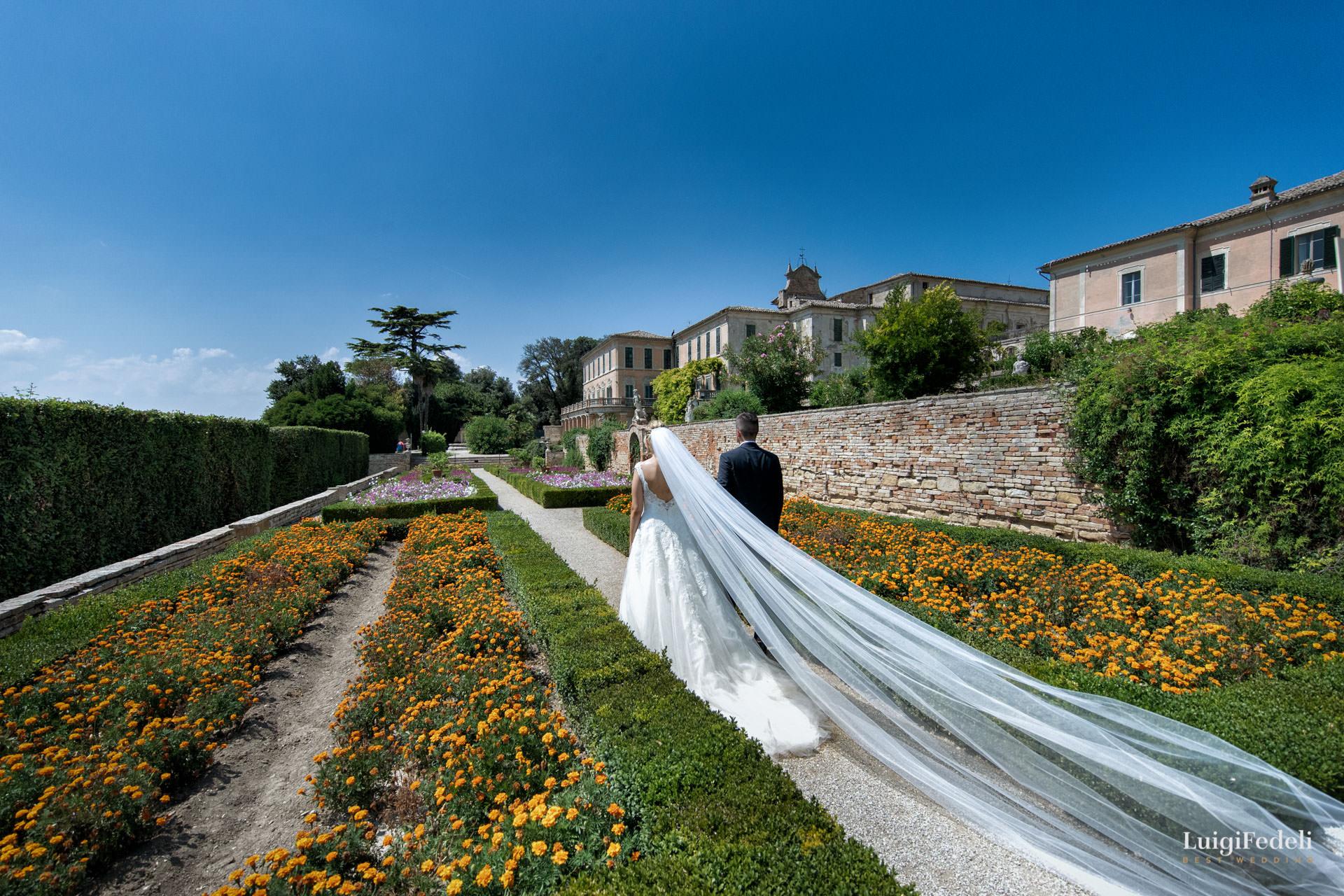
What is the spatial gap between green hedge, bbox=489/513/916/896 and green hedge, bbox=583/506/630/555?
4389mm

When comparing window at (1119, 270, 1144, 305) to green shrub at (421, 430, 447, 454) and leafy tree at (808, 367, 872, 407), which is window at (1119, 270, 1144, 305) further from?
green shrub at (421, 430, 447, 454)

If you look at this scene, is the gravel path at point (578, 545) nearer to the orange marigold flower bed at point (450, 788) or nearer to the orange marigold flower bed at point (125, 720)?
the orange marigold flower bed at point (450, 788)

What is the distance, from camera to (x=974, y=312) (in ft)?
62.2

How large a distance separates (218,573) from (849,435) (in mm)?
10613

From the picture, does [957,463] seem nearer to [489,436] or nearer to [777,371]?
[777,371]

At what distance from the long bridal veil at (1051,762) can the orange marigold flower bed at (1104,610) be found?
1.09 m

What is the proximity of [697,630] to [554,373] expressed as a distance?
54.1 metres

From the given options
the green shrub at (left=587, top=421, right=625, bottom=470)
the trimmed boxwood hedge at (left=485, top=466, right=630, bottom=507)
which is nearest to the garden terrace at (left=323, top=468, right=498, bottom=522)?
Result: the trimmed boxwood hedge at (left=485, top=466, right=630, bottom=507)

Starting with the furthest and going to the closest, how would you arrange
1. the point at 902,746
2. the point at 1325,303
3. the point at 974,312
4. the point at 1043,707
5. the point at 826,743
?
the point at 974,312, the point at 1325,303, the point at 826,743, the point at 902,746, the point at 1043,707

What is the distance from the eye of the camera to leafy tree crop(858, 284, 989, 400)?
58.2 feet

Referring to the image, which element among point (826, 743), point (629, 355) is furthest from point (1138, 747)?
point (629, 355)

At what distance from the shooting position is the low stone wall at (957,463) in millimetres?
7574

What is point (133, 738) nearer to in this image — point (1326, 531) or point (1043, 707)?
point (1043, 707)

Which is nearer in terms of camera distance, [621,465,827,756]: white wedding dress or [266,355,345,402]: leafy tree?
[621,465,827,756]: white wedding dress
